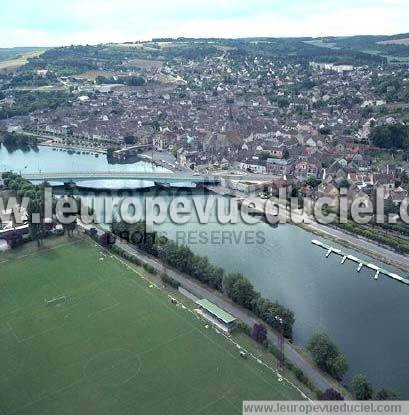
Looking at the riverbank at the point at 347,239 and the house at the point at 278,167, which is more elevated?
the house at the point at 278,167

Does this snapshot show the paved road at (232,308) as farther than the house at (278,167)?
No

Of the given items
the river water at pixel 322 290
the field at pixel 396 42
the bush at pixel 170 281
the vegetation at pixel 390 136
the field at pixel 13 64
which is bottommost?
the river water at pixel 322 290

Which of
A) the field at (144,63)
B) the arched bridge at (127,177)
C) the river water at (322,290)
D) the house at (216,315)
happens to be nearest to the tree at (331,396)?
the river water at (322,290)

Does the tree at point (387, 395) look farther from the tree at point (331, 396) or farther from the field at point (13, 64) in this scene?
the field at point (13, 64)

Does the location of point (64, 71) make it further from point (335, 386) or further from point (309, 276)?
point (335, 386)

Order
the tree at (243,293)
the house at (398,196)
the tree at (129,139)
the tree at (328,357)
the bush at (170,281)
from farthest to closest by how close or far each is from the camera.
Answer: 1. the tree at (129,139)
2. the house at (398,196)
3. the bush at (170,281)
4. the tree at (243,293)
5. the tree at (328,357)

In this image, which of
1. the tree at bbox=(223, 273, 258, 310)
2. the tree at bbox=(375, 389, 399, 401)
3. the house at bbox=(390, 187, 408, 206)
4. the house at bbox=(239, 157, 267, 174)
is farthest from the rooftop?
the house at bbox=(239, 157, 267, 174)

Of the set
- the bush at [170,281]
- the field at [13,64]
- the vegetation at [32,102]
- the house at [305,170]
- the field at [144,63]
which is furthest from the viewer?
the field at [144,63]
